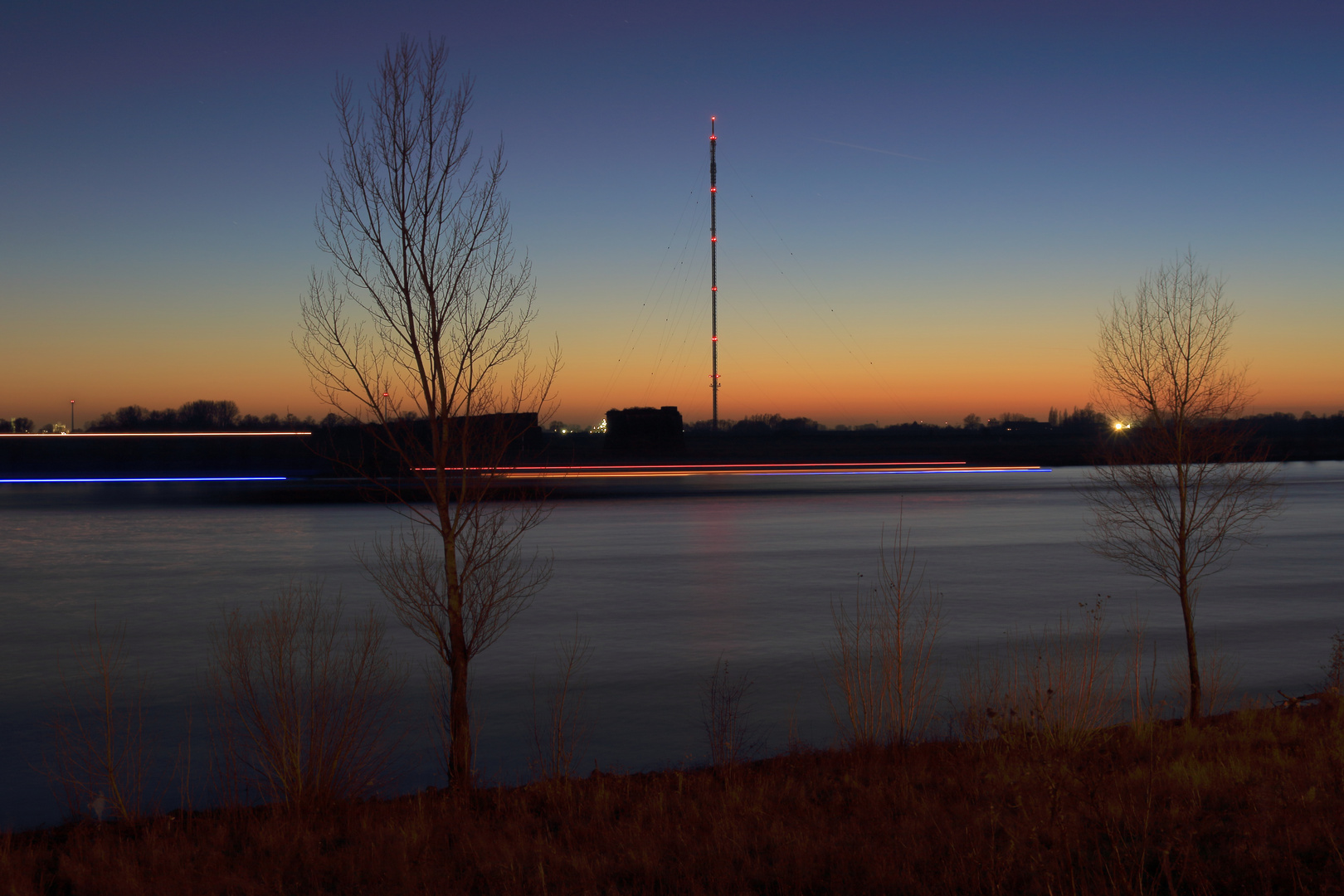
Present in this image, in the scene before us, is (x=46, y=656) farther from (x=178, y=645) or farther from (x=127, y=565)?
(x=127, y=565)

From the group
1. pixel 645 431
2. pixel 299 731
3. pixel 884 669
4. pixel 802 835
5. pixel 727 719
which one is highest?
pixel 645 431

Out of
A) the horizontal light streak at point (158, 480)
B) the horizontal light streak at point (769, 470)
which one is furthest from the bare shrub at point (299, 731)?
the horizontal light streak at point (158, 480)

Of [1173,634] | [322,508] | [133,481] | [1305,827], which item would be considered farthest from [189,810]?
[133,481]

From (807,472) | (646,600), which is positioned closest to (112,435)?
(807,472)

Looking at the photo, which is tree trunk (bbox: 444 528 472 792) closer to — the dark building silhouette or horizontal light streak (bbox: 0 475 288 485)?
horizontal light streak (bbox: 0 475 288 485)

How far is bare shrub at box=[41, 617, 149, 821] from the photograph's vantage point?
8.17m

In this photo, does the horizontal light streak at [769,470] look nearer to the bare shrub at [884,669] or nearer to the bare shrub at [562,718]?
the bare shrub at [884,669]

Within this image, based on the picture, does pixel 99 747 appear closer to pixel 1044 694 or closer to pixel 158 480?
pixel 1044 694

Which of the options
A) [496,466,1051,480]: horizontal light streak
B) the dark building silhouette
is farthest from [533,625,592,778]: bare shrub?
the dark building silhouette

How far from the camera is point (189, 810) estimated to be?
7609 mm

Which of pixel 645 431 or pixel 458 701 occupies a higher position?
pixel 645 431

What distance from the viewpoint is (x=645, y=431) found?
110m

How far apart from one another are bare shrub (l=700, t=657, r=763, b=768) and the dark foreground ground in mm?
865

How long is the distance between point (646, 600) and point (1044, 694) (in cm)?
1008
